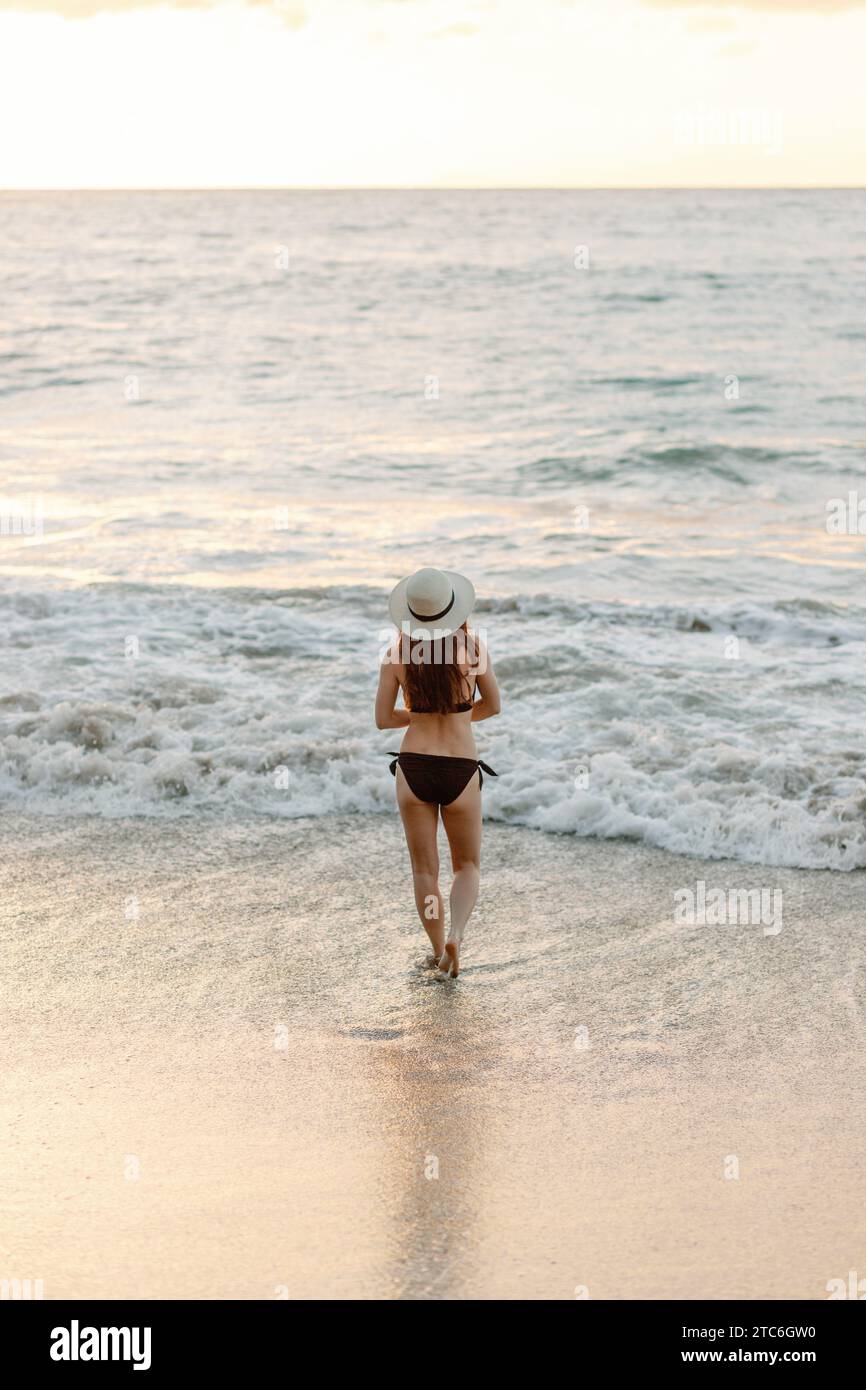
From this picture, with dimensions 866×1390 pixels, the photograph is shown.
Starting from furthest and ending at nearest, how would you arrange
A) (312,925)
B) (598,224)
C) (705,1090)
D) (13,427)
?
(598,224)
(13,427)
(312,925)
(705,1090)

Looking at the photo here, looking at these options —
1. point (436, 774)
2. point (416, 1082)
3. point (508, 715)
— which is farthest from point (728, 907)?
point (508, 715)

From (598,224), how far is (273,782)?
50.0 meters

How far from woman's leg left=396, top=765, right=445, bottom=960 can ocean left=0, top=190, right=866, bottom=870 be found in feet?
6.53

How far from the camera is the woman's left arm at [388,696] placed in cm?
534

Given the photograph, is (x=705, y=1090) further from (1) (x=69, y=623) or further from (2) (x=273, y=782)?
(1) (x=69, y=623)

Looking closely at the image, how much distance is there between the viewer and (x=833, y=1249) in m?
3.75

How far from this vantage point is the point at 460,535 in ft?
48.8

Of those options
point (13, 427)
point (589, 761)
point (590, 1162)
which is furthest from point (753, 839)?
point (13, 427)

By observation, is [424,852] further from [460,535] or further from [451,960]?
[460,535]

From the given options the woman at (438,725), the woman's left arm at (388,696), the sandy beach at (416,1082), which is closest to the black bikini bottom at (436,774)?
the woman at (438,725)

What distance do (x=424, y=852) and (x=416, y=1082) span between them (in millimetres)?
1105

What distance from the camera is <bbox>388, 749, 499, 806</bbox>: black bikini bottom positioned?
17.8 feet
